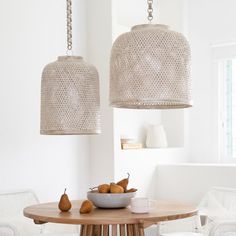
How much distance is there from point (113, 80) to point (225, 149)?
10.4ft

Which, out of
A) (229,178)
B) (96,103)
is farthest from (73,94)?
(229,178)

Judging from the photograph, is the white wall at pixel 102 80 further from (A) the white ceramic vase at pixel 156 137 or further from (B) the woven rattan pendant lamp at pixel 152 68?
(B) the woven rattan pendant lamp at pixel 152 68

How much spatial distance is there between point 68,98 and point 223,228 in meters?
1.48

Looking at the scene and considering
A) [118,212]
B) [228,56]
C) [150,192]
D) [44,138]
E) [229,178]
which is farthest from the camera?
[228,56]

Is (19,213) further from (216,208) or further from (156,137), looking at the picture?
(156,137)

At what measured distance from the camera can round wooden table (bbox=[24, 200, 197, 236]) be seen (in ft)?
8.46

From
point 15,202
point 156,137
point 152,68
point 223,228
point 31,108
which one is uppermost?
point 152,68

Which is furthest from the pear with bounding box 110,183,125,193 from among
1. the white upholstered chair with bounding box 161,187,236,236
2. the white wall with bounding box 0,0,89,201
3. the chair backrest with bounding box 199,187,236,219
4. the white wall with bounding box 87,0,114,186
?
the white wall with bounding box 87,0,114,186

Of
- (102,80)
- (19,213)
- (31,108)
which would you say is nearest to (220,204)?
(102,80)

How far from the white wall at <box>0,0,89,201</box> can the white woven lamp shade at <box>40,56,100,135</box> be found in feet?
3.55

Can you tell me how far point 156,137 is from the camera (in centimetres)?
512

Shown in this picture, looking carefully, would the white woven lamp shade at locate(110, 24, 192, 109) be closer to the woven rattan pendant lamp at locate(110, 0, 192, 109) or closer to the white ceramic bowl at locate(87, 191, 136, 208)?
the woven rattan pendant lamp at locate(110, 0, 192, 109)

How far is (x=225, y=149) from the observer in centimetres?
531

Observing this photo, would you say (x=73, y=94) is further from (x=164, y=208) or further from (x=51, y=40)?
(x=51, y=40)
